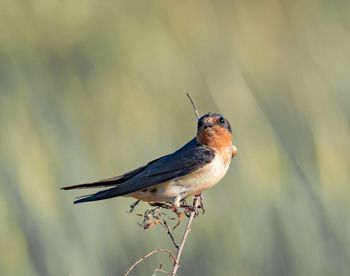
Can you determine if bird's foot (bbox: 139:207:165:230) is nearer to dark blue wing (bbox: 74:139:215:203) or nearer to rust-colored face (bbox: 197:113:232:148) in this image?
dark blue wing (bbox: 74:139:215:203)

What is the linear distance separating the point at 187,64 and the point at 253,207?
1.01 m

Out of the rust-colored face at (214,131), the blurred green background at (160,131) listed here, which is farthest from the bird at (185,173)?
the blurred green background at (160,131)

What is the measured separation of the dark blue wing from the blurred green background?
2255 mm

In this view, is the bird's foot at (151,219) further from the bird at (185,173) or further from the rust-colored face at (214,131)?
the rust-colored face at (214,131)

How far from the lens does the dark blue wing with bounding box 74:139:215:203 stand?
3871 millimetres

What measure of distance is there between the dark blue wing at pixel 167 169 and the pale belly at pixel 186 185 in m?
0.02

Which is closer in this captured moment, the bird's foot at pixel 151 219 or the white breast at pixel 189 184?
the bird's foot at pixel 151 219

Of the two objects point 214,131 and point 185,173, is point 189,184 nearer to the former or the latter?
point 185,173

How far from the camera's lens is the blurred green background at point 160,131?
6605 millimetres

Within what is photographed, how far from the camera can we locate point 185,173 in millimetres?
3971

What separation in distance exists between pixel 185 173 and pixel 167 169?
0.29 ft

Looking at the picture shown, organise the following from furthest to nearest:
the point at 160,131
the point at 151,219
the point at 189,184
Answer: the point at 160,131 → the point at 189,184 → the point at 151,219

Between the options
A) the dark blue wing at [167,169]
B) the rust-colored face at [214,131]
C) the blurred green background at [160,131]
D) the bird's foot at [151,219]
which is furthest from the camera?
the blurred green background at [160,131]

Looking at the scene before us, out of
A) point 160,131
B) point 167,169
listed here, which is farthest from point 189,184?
point 160,131
